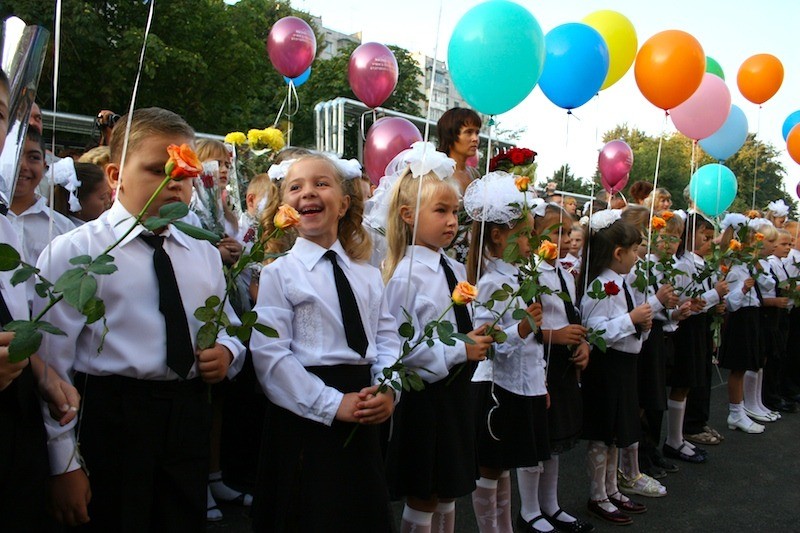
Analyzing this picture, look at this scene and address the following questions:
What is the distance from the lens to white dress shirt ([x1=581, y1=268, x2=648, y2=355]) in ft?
12.8

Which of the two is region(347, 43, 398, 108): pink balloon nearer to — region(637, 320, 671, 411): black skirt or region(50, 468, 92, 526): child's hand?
region(637, 320, 671, 411): black skirt

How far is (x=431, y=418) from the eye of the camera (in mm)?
2766

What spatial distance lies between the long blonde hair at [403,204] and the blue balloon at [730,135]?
520cm

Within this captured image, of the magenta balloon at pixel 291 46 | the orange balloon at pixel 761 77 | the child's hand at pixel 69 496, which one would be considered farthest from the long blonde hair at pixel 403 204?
the magenta balloon at pixel 291 46

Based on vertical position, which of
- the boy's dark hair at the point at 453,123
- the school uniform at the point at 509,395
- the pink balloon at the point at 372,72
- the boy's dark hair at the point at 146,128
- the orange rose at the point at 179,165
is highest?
the pink balloon at the point at 372,72

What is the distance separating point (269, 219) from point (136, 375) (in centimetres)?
100

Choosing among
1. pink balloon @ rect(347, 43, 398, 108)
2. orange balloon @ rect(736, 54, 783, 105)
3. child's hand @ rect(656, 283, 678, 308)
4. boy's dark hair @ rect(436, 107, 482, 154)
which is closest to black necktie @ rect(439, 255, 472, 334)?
boy's dark hair @ rect(436, 107, 482, 154)

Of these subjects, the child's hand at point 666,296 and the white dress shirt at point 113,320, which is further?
the child's hand at point 666,296

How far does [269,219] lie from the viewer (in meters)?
2.80

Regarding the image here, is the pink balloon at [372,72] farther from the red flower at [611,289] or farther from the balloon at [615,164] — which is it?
the red flower at [611,289]

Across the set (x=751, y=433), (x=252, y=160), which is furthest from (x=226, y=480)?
(x=751, y=433)

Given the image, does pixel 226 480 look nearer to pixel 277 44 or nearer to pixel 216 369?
pixel 216 369

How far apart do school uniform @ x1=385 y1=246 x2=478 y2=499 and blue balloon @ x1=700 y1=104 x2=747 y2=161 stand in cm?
550

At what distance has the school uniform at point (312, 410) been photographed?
223 cm
